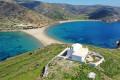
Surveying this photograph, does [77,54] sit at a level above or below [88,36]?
above

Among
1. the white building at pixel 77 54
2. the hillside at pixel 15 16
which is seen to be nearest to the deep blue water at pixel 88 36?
the hillside at pixel 15 16

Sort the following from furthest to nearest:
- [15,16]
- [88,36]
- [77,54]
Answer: [15,16] < [88,36] < [77,54]

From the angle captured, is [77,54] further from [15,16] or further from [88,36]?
[15,16]

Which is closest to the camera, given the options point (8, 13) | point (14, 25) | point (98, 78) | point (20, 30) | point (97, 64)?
point (98, 78)

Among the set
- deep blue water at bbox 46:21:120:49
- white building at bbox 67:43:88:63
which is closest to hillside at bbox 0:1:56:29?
deep blue water at bbox 46:21:120:49

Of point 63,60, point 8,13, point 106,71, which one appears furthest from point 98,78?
point 8,13

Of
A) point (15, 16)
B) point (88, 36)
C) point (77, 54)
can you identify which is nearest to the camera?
point (77, 54)

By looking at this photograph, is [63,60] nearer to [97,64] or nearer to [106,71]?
[97,64]

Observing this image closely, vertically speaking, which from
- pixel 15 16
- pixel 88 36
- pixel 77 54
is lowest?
pixel 88 36

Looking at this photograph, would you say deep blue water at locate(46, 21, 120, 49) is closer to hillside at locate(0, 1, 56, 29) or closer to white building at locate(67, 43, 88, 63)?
hillside at locate(0, 1, 56, 29)

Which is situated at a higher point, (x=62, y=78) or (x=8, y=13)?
(x=8, y=13)

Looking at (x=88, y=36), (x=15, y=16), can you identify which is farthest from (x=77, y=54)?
(x=15, y=16)
